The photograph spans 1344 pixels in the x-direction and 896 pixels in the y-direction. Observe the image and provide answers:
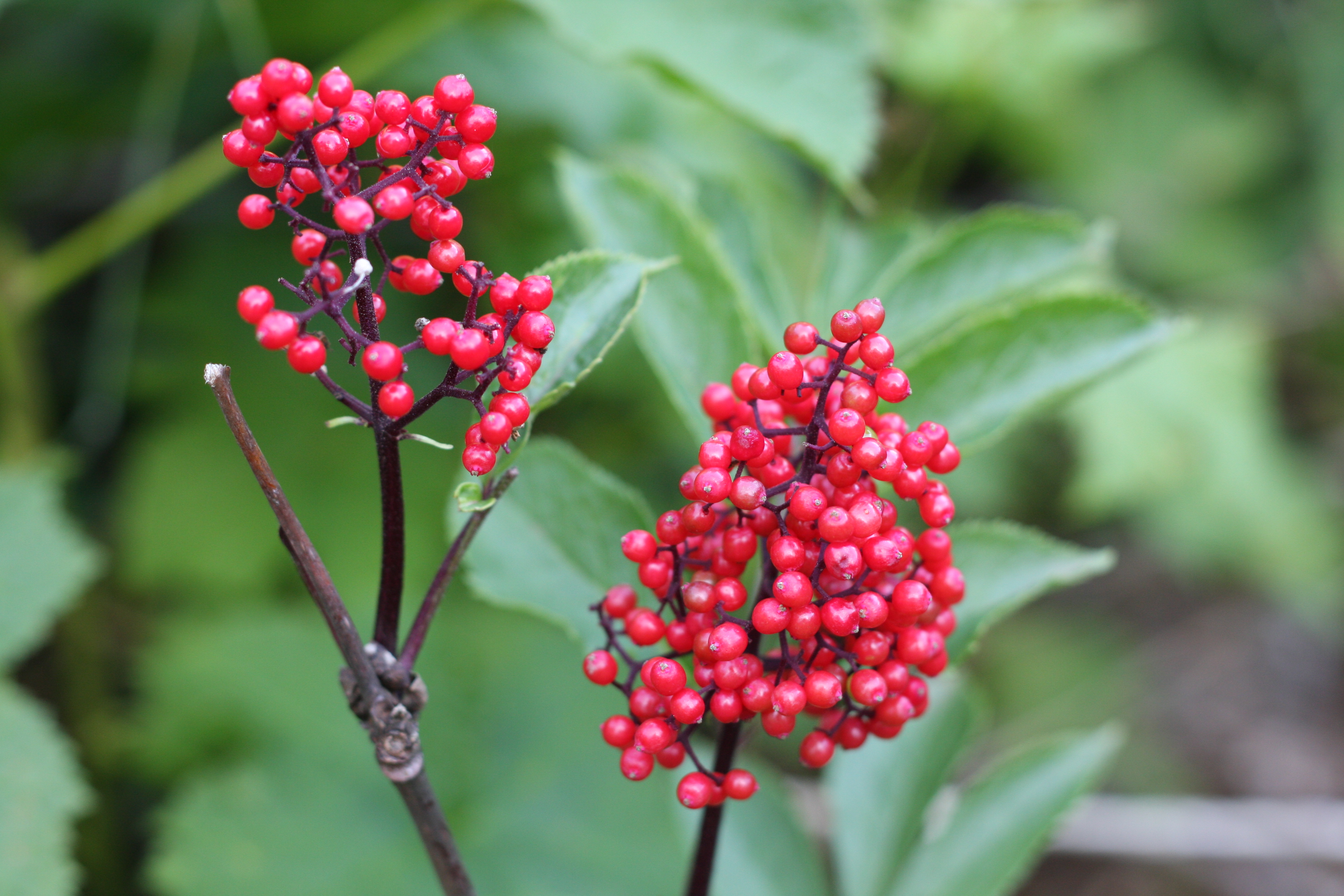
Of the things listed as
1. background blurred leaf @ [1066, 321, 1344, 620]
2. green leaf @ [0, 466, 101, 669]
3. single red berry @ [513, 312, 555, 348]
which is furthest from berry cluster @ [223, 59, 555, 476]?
background blurred leaf @ [1066, 321, 1344, 620]

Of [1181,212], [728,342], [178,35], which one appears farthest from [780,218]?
[1181,212]

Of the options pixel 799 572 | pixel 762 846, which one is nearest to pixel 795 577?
pixel 799 572

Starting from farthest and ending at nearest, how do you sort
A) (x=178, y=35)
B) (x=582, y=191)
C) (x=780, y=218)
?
1. (x=780, y=218)
2. (x=178, y=35)
3. (x=582, y=191)

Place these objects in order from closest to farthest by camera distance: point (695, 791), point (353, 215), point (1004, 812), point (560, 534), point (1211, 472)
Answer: point (353, 215)
point (695, 791)
point (560, 534)
point (1004, 812)
point (1211, 472)

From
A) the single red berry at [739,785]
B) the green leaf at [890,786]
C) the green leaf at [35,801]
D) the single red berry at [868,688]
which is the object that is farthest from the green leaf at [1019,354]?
the green leaf at [35,801]

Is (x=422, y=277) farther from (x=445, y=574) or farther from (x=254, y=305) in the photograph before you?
(x=445, y=574)

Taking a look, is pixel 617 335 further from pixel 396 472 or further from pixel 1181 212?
pixel 1181 212

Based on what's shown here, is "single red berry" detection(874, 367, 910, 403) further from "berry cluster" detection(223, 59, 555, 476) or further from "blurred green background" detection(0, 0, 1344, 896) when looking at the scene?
"blurred green background" detection(0, 0, 1344, 896)

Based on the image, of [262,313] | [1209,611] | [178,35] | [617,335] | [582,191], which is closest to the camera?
[262,313]
